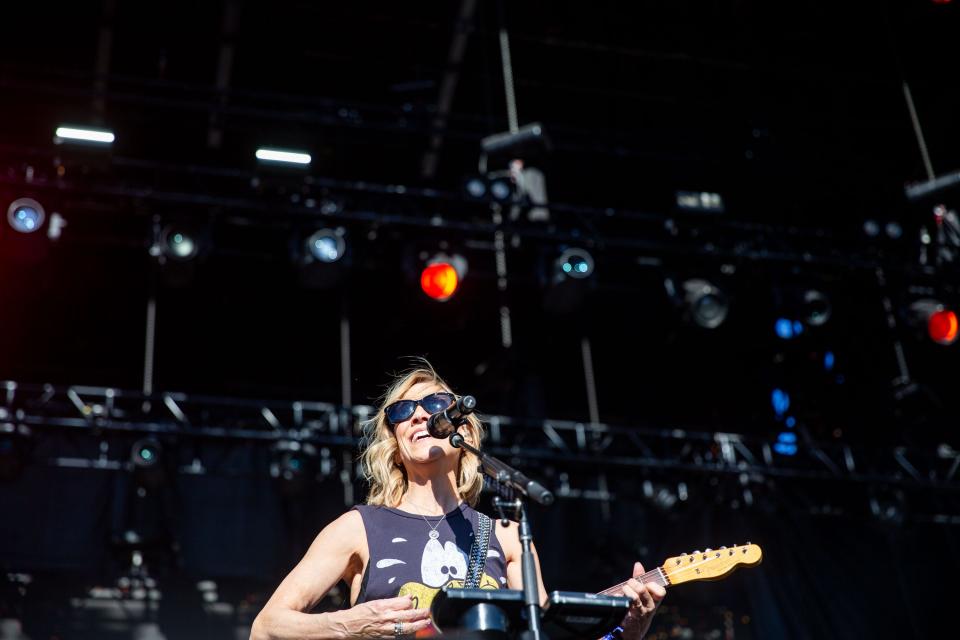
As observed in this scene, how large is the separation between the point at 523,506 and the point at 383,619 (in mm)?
468

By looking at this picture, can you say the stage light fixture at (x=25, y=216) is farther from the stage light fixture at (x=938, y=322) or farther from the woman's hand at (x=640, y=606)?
the stage light fixture at (x=938, y=322)

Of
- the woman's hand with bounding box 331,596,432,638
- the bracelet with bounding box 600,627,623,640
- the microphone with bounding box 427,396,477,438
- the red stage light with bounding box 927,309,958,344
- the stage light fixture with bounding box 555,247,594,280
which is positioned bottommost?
the bracelet with bounding box 600,627,623,640

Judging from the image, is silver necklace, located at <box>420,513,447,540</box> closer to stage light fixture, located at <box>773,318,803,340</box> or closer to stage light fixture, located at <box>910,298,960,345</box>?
stage light fixture, located at <box>773,318,803,340</box>

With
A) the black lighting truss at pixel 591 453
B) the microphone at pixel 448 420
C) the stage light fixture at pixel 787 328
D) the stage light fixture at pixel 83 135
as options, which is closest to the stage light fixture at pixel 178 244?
the stage light fixture at pixel 83 135

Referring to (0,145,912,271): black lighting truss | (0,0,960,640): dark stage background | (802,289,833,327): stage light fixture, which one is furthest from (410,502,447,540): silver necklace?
(802,289,833,327): stage light fixture

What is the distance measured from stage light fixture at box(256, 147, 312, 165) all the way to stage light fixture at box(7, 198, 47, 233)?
1.70m

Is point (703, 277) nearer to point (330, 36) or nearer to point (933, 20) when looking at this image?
point (933, 20)

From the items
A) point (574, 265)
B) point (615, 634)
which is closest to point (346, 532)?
point (615, 634)

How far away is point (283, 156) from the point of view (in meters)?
8.49

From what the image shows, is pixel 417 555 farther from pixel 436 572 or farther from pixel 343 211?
pixel 343 211

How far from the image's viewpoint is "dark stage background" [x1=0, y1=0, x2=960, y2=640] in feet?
29.4

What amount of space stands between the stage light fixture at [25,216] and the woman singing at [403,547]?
18.6ft

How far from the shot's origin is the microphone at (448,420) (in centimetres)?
304

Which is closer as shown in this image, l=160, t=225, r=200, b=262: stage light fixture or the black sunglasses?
the black sunglasses
